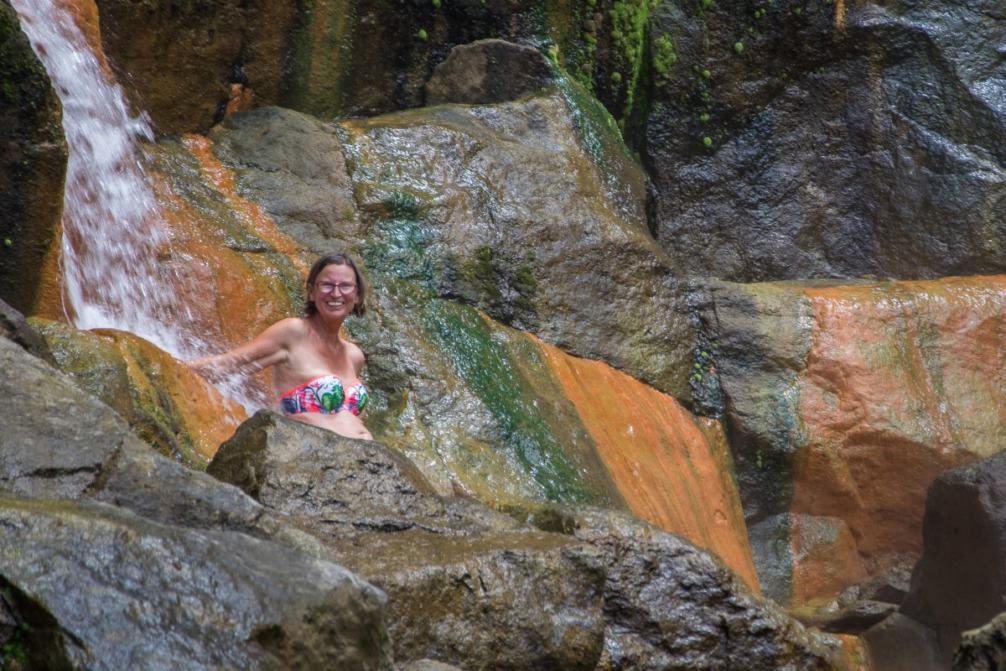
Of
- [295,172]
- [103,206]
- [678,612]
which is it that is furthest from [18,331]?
[295,172]

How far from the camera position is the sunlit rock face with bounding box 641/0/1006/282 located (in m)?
12.2

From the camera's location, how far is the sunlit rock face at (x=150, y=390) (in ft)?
16.9

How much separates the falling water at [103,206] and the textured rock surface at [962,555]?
4.98 meters

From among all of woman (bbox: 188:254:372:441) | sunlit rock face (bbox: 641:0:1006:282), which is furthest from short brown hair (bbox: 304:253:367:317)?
sunlit rock face (bbox: 641:0:1006:282)

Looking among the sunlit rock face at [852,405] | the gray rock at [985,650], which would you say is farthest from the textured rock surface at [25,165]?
the sunlit rock face at [852,405]

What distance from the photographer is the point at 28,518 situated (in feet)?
9.21

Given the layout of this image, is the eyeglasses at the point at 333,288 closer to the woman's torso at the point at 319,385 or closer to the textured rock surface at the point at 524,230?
the woman's torso at the point at 319,385

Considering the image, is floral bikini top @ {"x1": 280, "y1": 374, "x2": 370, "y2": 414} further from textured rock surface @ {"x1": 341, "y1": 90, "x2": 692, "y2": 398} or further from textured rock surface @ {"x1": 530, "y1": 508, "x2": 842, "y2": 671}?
textured rock surface @ {"x1": 341, "y1": 90, "x2": 692, "y2": 398}

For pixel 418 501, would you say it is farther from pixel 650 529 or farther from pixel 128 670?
pixel 128 670

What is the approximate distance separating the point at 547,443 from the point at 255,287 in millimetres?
1843

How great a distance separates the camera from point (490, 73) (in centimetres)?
1070

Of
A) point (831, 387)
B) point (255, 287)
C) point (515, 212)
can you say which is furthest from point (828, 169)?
point (255, 287)

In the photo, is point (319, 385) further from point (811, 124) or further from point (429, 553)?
point (811, 124)

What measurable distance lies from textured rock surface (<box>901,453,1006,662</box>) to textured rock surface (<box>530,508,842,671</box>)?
4.21 meters
